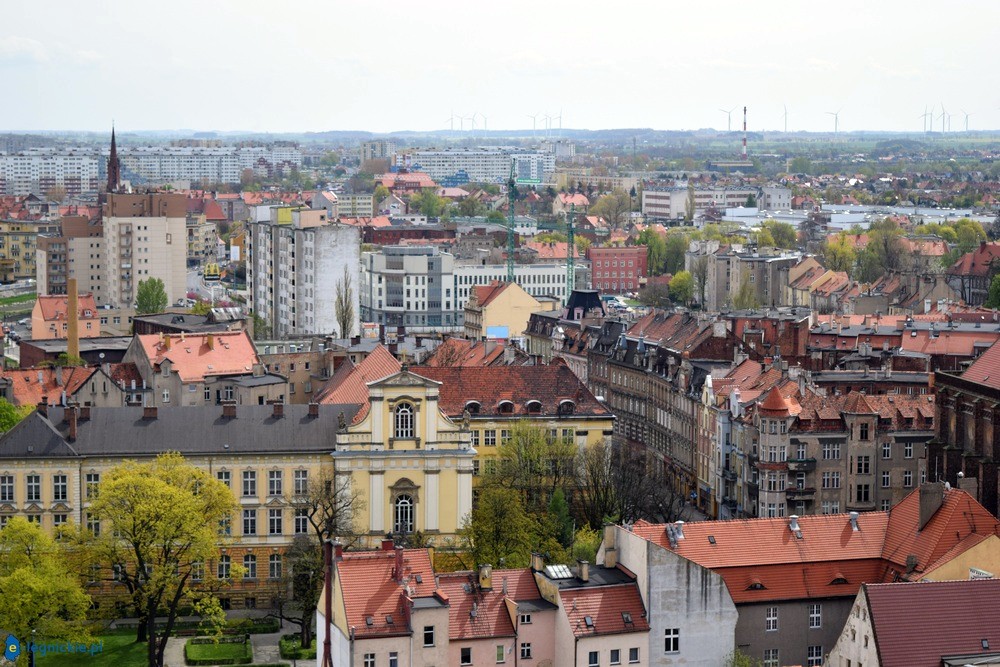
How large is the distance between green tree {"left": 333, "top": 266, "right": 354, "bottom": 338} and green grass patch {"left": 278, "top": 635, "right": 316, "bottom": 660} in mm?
75463

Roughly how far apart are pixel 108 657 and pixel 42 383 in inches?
1417

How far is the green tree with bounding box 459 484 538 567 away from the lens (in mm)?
72375

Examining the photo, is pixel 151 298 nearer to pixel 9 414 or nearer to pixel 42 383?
pixel 42 383

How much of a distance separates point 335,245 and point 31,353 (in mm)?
32624

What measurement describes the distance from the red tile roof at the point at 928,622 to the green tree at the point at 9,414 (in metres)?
48.7

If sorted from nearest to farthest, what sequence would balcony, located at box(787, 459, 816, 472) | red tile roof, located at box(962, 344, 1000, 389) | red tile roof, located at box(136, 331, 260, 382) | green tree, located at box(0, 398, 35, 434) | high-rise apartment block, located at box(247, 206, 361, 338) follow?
red tile roof, located at box(962, 344, 1000, 389), balcony, located at box(787, 459, 816, 472), green tree, located at box(0, 398, 35, 434), red tile roof, located at box(136, 331, 260, 382), high-rise apartment block, located at box(247, 206, 361, 338)

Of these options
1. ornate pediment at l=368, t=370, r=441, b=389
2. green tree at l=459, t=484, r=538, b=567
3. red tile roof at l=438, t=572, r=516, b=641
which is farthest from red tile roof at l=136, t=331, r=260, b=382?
red tile roof at l=438, t=572, r=516, b=641

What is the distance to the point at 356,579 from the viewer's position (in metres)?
57.0

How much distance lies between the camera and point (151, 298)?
169m

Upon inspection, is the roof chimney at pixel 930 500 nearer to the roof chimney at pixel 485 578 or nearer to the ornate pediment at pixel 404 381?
the roof chimney at pixel 485 578

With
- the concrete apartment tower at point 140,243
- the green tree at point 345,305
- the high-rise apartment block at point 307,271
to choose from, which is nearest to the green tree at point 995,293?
the high-rise apartment block at point 307,271

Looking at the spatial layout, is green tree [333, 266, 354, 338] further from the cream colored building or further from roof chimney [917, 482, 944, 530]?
roof chimney [917, 482, 944, 530]

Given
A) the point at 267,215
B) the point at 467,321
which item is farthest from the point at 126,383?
the point at 267,215

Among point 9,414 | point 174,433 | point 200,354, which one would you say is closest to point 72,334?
point 200,354
